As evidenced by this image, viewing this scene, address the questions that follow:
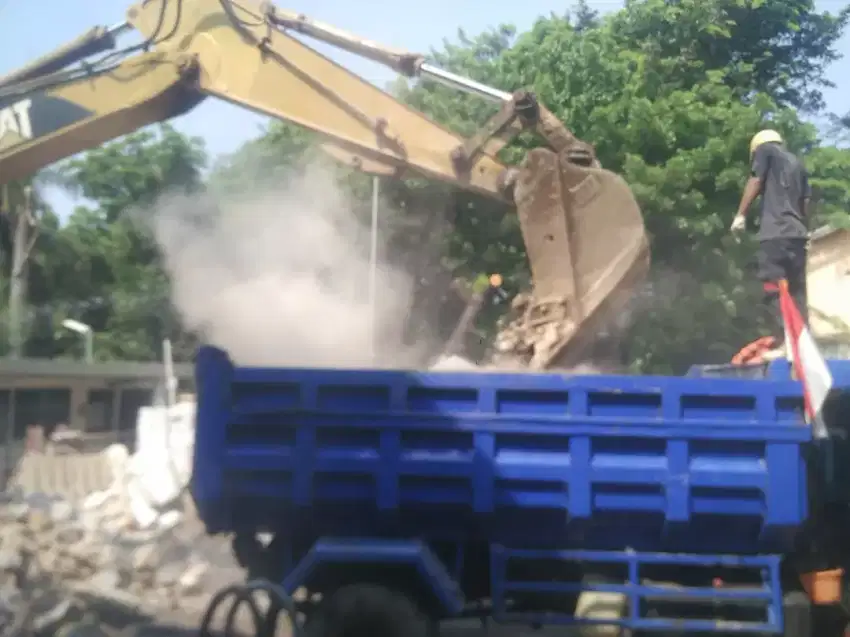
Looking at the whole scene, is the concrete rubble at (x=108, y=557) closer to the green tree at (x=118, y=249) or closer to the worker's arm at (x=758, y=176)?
the worker's arm at (x=758, y=176)

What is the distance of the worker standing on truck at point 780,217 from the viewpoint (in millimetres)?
6648

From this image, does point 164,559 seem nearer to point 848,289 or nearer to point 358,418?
point 358,418

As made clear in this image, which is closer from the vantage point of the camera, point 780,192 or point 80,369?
point 780,192

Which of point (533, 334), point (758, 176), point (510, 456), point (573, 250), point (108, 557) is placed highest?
point (758, 176)

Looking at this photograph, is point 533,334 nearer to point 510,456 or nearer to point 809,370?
point 510,456

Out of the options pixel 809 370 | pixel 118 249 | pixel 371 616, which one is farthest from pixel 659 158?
pixel 118 249

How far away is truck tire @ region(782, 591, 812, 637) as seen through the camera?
5816mm

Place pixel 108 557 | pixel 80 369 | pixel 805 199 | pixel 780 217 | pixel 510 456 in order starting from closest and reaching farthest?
pixel 510 456
pixel 780 217
pixel 805 199
pixel 108 557
pixel 80 369

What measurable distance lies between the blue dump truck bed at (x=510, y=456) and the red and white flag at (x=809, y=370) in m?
0.07

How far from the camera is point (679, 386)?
5.65 m

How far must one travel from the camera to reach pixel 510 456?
5703 mm

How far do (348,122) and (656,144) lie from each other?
743 centimetres

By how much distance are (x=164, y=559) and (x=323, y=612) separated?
184 inches

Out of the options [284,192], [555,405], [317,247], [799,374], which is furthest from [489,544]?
[284,192]
